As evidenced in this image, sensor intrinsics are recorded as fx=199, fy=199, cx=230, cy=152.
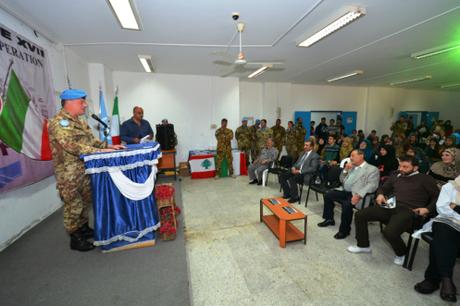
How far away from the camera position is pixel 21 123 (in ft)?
8.37

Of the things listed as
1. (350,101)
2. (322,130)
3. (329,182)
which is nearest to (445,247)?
(329,182)

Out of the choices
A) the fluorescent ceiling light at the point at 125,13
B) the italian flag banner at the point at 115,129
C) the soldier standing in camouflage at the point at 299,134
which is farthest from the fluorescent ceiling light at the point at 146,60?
the soldier standing in camouflage at the point at 299,134

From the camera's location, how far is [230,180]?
5.41 meters

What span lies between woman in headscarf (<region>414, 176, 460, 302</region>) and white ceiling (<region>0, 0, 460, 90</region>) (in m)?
2.32

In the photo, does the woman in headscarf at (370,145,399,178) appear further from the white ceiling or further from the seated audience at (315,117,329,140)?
the seated audience at (315,117,329,140)

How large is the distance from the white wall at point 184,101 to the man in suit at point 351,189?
14.1 feet

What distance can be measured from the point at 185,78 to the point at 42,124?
4.04m

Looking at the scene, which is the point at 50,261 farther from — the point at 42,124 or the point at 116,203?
the point at 42,124

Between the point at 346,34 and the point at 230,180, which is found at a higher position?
the point at 346,34

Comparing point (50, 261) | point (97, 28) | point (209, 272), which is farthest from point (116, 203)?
point (97, 28)

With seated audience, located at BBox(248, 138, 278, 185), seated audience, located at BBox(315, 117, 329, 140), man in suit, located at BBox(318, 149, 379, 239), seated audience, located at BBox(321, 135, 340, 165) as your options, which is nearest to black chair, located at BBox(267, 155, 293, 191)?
seated audience, located at BBox(248, 138, 278, 185)

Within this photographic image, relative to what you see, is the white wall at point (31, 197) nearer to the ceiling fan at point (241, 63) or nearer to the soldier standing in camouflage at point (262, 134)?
the ceiling fan at point (241, 63)

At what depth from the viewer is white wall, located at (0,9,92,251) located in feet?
8.09

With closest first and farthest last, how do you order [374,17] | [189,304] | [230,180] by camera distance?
[189,304]
[374,17]
[230,180]
